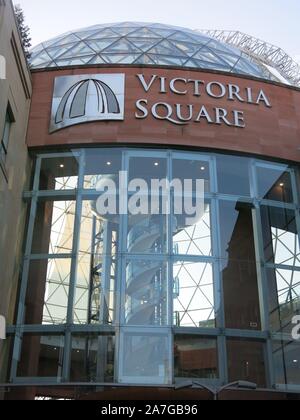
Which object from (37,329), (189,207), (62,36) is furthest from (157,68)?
(37,329)

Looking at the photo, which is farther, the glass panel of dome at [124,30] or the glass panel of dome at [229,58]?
the glass panel of dome at [124,30]

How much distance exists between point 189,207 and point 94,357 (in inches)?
260

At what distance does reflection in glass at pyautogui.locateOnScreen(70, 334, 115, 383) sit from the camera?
1669cm

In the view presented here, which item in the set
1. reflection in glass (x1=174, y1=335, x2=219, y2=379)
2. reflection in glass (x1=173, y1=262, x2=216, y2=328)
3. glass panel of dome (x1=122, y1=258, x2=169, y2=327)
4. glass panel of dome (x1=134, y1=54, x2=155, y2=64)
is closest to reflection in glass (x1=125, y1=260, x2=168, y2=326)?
glass panel of dome (x1=122, y1=258, x2=169, y2=327)

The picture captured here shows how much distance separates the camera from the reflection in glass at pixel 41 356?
Answer: 17.0m

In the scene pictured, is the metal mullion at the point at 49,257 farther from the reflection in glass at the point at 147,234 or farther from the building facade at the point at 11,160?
the reflection in glass at the point at 147,234

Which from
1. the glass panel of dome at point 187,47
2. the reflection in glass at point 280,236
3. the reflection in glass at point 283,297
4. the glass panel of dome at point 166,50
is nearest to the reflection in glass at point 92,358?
the reflection in glass at point 283,297

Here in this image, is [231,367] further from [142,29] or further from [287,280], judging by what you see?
[142,29]

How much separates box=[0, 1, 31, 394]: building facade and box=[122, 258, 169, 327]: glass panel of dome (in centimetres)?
406

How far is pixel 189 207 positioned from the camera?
19.9 meters

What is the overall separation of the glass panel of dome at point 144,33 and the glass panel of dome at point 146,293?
13.6 m

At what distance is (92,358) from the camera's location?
55.7ft

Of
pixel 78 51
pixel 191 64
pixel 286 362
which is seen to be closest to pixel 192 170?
pixel 191 64

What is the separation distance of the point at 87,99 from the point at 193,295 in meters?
9.21
